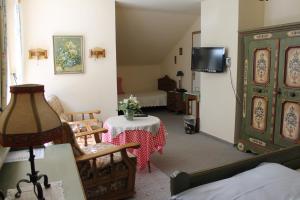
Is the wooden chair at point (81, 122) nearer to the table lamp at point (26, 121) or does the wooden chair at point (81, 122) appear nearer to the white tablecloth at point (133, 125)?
the white tablecloth at point (133, 125)

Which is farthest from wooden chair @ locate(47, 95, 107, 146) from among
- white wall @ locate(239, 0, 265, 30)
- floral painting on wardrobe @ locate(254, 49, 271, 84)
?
white wall @ locate(239, 0, 265, 30)

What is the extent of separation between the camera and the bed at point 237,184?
140 centimetres

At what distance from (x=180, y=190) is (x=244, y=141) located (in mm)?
2960

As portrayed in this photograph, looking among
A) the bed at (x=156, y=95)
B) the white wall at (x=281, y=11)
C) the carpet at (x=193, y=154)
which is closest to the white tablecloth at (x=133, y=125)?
the carpet at (x=193, y=154)

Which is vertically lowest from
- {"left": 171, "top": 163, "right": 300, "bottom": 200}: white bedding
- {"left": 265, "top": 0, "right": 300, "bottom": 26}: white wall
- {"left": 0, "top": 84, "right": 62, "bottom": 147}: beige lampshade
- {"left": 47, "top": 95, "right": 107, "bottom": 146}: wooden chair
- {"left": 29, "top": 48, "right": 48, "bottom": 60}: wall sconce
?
{"left": 47, "top": 95, "right": 107, "bottom": 146}: wooden chair

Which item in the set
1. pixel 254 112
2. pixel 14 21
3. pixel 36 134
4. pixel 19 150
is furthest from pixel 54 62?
pixel 36 134

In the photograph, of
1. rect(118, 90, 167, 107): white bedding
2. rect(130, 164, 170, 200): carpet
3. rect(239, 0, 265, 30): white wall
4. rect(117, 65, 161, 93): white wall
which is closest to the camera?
rect(130, 164, 170, 200): carpet

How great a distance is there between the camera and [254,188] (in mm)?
1436

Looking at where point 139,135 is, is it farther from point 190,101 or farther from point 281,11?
point 190,101

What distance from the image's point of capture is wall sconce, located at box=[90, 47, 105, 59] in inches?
185

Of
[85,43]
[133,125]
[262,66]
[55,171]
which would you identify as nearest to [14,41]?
[85,43]

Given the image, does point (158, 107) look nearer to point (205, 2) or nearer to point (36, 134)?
point (205, 2)

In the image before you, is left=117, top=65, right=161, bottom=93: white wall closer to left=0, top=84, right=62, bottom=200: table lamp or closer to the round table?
the round table

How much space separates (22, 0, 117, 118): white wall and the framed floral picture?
73mm
